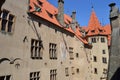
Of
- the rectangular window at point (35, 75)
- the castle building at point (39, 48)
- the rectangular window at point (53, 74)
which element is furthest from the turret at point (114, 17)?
the rectangular window at point (53, 74)

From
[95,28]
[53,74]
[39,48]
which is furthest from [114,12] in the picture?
[95,28]

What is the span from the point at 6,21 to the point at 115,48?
342 inches

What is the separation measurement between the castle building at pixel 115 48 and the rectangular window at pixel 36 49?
8157 mm

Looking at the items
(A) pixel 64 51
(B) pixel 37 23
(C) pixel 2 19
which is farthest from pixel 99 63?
(C) pixel 2 19

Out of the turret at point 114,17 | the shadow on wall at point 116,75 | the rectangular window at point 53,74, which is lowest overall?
the rectangular window at point 53,74

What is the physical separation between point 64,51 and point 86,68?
794 centimetres

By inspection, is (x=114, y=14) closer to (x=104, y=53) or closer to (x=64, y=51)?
(x=64, y=51)

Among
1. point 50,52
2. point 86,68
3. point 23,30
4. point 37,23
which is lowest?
point 86,68

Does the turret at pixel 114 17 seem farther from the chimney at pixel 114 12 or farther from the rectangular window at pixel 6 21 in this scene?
the rectangular window at pixel 6 21

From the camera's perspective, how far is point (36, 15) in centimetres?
1747

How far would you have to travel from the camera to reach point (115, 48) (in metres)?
11.3

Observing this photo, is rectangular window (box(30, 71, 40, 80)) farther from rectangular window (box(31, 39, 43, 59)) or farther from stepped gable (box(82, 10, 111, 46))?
stepped gable (box(82, 10, 111, 46))

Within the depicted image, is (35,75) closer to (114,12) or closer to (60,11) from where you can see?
(114,12)

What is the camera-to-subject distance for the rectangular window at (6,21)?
498 inches
